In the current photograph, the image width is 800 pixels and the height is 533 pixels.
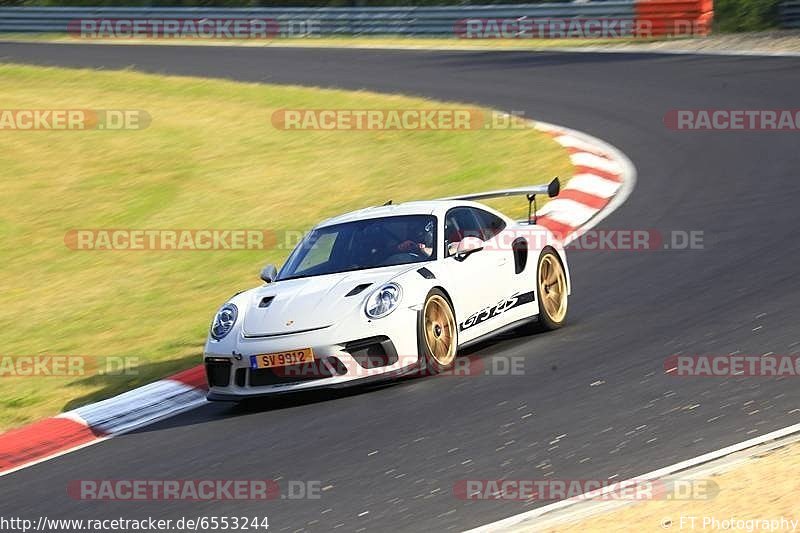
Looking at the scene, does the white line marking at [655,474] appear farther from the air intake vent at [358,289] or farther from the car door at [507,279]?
the car door at [507,279]

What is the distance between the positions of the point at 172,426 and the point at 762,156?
9510 mm

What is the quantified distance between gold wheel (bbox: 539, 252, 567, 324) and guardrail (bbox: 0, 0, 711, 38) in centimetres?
1742

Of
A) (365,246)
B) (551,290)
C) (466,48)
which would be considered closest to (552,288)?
(551,290)

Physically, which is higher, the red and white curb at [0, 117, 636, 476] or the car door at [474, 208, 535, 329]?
the car door at [474, 208, 535, 329]

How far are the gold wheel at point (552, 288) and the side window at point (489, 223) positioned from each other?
0.41 metres

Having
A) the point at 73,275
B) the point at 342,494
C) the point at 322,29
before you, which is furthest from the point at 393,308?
the point at 322,29

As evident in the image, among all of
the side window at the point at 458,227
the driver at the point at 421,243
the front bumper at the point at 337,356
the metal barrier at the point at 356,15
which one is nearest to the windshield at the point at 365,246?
the driver at the point at 421,243

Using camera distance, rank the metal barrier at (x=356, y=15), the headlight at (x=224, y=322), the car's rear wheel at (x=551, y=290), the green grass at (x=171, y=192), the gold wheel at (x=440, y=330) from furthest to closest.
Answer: the metal barrier at (x=356, y=15), the green grass at (x=171, y=192), the car's rear wheel at (x=551, y=290), the headlight at (x=224, y=322), the gold wheel at (x=440, y=330)

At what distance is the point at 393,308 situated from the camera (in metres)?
8.99

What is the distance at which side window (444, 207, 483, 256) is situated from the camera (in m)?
10.0

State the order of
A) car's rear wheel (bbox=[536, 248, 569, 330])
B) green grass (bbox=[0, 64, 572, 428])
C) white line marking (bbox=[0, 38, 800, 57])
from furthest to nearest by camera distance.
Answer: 1. white line marking (bbox=[0, 38, 800, 57])
2. green grass (bbox=[0, 64, 572, 428])
3. car's rear wheel (bbox=[536, 248, 569, 330])

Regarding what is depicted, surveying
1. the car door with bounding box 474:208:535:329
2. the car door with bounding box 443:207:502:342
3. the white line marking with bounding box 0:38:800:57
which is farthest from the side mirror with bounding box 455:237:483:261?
the white line marking with bounding box 0:38:800:57

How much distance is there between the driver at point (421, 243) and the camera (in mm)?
9883

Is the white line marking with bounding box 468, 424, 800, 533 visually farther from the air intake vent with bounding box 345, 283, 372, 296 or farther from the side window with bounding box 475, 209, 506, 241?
the side window with bounding box 475, 209, 506, 241
